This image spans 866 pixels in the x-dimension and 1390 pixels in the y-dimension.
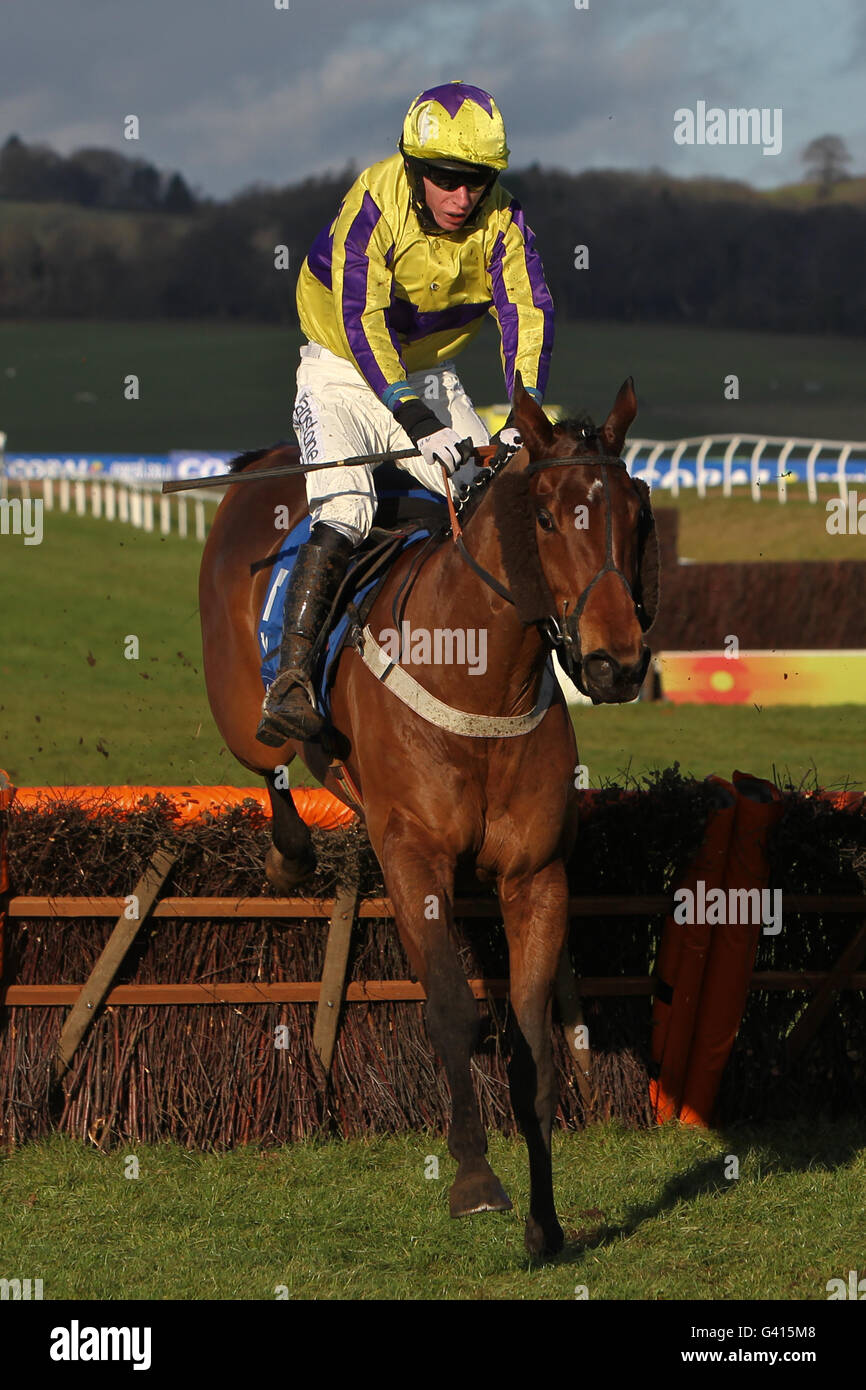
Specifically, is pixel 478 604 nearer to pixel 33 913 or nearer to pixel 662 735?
pixel 33 913

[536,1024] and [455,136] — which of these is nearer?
[536,1024]

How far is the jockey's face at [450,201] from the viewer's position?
5094 mm

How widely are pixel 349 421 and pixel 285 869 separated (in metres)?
1.63

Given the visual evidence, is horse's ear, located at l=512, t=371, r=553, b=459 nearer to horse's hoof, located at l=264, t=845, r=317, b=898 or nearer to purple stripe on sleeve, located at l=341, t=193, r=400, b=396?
purple stripe on sleeve, located at l=341, t=193, r=400, b=396

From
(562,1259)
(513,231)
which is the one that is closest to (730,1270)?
(562,1259)

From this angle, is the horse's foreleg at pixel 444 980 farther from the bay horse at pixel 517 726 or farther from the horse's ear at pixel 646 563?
the horse's ear at pixel 646 563

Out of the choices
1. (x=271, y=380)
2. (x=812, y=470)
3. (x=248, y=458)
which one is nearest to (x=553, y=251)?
(x=271, y=380)

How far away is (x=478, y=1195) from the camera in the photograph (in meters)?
4.06

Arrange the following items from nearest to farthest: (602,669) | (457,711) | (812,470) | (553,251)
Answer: (602,669) → (457,711) → (812,470) → (553,251)

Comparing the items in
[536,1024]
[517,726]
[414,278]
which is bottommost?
[536,1024]

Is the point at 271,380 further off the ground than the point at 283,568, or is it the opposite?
the point at 271,380

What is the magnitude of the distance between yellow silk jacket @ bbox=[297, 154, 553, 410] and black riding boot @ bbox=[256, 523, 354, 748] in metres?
0.57

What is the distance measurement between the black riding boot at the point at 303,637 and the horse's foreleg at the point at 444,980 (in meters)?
0.74

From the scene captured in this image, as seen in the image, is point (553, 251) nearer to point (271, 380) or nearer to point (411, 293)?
point (271, 380)
